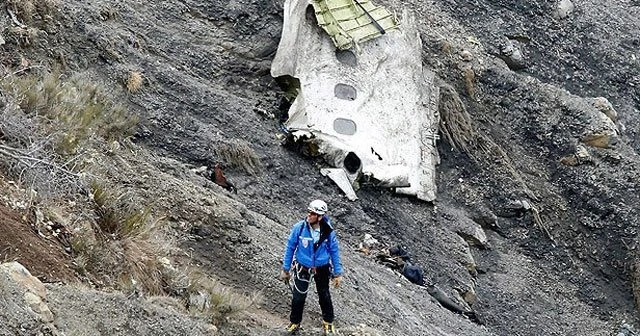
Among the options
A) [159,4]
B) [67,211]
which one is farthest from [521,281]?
[67,211]

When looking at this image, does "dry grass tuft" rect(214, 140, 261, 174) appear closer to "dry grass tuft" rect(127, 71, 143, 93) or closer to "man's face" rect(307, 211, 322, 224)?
"dry grass tuft" rect(127, 71, 143, 93)

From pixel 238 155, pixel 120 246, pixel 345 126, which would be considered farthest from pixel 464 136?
pixel 120 246

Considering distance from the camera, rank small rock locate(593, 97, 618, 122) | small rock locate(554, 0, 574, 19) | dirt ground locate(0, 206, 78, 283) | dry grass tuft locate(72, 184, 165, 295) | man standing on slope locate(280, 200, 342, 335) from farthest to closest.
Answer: small rock locate(554, 0, 574, 19), small rock locate(593, 97, 618, 122), man standing on slope locate(280, 200, 342, 335), dry grass tuft locate(72, 184, 165, 295), dirt ground locate(0, 206, 78, 283)

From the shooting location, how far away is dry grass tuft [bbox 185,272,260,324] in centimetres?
679

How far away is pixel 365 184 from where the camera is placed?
41.2 feet

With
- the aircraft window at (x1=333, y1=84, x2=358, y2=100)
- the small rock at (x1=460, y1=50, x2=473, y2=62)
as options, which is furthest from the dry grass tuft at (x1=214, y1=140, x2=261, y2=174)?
the small rock at (x1=460, y1=50, x2=473, y2=62)

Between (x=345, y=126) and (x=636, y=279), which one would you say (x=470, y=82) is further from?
(x=636, y=279)

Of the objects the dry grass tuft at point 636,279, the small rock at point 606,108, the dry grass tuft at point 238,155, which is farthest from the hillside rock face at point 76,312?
the small rock at point 606,108

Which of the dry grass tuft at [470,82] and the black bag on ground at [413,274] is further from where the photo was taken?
the dry grass tuft at [470,82]

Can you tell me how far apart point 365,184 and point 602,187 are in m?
5.33

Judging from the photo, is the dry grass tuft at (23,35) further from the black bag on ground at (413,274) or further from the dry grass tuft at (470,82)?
the dry grass tuft at (470,82)

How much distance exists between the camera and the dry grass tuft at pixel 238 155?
11.4 m

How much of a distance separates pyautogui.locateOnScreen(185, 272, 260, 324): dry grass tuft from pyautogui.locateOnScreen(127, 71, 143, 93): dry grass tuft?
15.1 feet

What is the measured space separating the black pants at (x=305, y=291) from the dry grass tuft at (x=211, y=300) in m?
0.45
